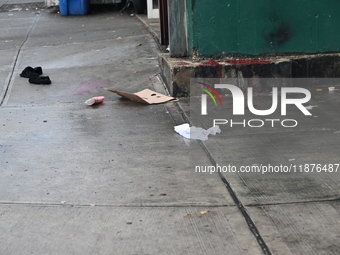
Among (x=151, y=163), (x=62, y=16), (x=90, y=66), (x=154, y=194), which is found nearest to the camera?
(x=154, y=194)

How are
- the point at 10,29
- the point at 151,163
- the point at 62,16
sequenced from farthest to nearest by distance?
1. the point at 62,16
2. the point at 10,29
3. the point at 151,163

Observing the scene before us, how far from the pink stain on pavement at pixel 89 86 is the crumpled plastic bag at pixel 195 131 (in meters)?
2.08

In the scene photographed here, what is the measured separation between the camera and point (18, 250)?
3.63m

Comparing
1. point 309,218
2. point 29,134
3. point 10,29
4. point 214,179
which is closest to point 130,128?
point 29,134

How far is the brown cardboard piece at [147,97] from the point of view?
23.4 feet

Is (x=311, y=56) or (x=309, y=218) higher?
(x=311, y=56)

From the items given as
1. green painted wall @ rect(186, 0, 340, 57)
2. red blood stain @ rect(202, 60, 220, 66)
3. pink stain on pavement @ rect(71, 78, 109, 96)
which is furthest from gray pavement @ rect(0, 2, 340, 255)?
green painted wall @ rect(186, 0, 340, 57)

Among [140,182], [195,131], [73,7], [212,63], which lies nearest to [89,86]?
[212,63]

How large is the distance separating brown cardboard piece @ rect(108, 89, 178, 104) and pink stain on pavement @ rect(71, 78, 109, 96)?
21.2 inches

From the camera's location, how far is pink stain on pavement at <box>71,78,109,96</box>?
304 inches

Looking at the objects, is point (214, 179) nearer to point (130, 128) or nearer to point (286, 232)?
point (286, 232)

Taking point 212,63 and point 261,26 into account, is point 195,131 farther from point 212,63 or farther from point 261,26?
point 261,26

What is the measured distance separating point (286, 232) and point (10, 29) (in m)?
10.4

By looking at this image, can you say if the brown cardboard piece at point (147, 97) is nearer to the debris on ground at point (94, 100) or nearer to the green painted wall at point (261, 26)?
the debris on ground at point (94, 100)
